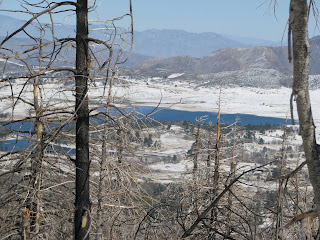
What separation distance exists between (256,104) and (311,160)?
3151 inches

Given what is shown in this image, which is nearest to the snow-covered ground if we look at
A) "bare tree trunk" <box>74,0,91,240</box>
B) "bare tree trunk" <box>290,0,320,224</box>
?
"bare tree trunk" <box>74,0,91,240</box>

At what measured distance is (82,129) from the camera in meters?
3.73

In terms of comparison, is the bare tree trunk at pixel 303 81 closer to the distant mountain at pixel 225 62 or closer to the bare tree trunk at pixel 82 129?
the bare tree trunk at pixel 82 129

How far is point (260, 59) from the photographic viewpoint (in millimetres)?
169500

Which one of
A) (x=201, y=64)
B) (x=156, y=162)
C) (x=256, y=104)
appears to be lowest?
(x=156, y=162)

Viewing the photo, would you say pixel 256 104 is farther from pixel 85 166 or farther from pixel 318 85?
pixel 85 166

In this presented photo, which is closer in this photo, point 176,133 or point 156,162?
point 156,162

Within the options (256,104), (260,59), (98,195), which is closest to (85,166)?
(98,195)

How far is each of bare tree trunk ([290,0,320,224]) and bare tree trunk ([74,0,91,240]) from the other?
255 cm

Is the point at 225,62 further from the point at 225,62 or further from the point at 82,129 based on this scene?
the point at 82,129

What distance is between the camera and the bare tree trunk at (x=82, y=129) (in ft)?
12.0

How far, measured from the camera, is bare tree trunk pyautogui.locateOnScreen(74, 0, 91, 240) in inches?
144

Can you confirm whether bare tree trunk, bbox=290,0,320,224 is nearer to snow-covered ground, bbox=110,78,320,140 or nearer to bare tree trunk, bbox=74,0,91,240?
bare tree trunk, bbox=74,0,91,240

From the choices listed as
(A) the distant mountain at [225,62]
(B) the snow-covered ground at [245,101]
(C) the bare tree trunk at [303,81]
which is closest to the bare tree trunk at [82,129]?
(C) the bare tree trunk at [303,81]
